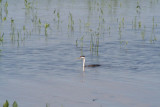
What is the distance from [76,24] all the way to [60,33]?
2.66 m

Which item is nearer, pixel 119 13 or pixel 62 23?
pixel 62 23

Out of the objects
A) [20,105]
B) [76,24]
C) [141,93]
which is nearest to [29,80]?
[20,105]

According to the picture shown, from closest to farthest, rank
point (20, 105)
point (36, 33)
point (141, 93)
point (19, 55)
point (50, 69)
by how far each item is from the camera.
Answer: point (20, 105) < point (141, 93) < point (50, 69) < point (19, 55) < point (36, 33)

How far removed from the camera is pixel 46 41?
63.7 feet

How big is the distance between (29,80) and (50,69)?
1853mm

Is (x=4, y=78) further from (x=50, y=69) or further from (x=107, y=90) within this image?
(x=107, y=90)

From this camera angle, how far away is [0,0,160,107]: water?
10180 mm

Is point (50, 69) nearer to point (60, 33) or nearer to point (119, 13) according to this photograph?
point (60, 33)

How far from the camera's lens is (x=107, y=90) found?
430 inches

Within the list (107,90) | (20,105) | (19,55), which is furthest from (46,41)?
(20,105)

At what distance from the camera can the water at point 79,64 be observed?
10180 millimetres

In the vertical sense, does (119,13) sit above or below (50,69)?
above

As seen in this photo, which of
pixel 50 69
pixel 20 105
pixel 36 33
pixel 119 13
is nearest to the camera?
pixel 20 105

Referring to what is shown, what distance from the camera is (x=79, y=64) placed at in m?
15.1
